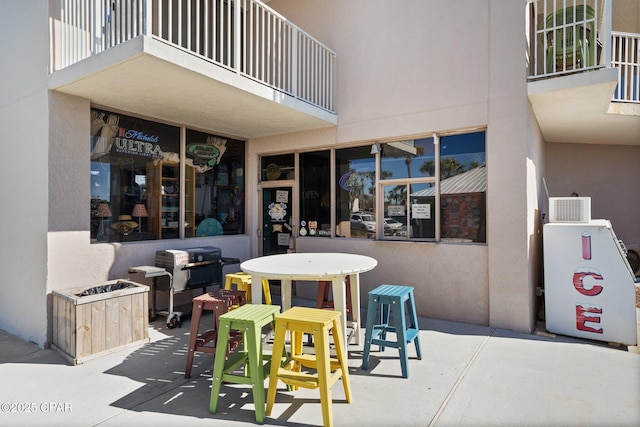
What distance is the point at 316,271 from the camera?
3.50m

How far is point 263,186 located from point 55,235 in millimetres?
3556

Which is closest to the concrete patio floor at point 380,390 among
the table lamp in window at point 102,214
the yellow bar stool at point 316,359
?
the yellow bar stool at point 316,359

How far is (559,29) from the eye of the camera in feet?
15.6

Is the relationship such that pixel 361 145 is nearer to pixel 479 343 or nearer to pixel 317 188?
pixel 317 188

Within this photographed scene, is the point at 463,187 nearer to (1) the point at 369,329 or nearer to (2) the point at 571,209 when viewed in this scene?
(2) the point at 571,209

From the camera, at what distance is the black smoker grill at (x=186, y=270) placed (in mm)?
4930

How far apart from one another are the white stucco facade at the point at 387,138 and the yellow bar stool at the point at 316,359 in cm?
278

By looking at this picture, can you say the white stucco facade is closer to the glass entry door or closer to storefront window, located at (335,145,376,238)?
storefront window, located at (335,145,376,238)

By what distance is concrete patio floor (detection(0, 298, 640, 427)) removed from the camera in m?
2.78

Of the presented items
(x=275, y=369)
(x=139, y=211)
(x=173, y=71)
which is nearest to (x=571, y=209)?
(x=275, y=369)

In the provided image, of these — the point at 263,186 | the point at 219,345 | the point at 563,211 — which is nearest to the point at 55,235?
the point at 219,345

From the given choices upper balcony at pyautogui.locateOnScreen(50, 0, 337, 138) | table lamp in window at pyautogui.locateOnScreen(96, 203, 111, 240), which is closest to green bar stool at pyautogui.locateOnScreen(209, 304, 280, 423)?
upper balcony at pyautogui.locateOnScreen(50, 0, 337, 138)

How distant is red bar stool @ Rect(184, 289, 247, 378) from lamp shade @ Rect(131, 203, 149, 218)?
2257 mm

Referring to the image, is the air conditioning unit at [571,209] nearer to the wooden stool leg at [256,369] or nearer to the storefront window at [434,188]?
the storefront window at [434,188]
